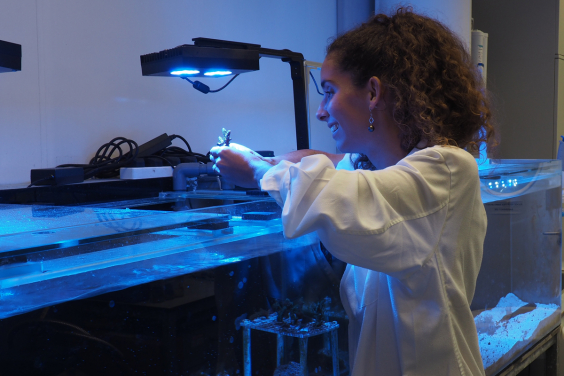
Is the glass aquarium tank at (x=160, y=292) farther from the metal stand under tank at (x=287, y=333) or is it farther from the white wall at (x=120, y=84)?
the white wall at (x=120, y=84)

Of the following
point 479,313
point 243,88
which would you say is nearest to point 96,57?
point 243,88

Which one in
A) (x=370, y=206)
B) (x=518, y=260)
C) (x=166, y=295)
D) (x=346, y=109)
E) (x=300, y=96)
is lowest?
(x=518, y=260)

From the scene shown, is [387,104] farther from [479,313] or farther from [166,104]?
[166,104]

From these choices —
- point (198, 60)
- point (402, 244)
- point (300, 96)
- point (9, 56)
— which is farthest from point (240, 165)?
point (300, 96)

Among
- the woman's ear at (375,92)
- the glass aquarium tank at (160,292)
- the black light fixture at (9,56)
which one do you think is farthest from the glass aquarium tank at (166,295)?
the black light fixture at (9,56)

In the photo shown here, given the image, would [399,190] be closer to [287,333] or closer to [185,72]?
[287,333]

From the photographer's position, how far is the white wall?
1666 mm

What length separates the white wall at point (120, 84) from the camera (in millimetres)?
1666

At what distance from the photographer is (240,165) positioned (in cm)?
85

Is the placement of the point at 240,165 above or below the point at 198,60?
below

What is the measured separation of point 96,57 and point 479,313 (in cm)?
152

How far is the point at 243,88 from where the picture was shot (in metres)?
2.43

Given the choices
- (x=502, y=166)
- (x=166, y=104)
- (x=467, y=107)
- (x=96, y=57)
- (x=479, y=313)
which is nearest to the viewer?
(x=467, y=107)

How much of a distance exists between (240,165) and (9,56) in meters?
0.66
